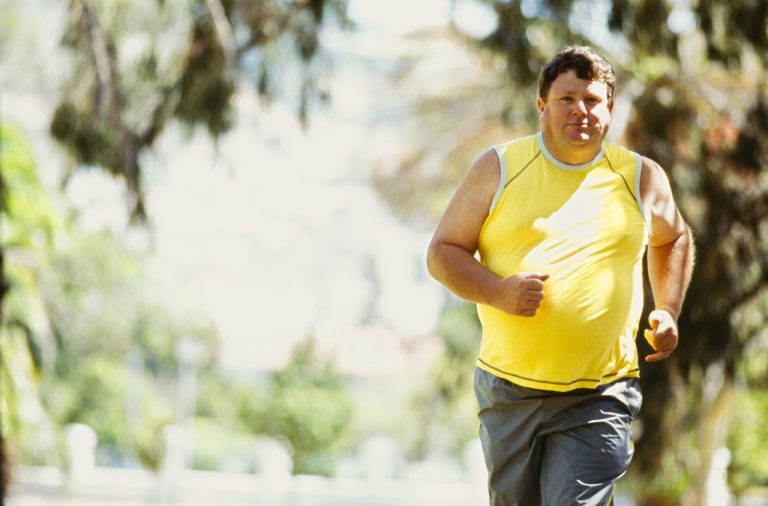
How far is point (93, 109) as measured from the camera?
682cm

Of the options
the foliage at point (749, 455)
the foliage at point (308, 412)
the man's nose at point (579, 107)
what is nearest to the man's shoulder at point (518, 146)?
the man's nose at point (579, 107)

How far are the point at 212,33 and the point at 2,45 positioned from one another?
12.3 meters

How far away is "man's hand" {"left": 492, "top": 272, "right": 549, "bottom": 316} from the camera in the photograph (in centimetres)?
267

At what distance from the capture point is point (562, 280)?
110 inches


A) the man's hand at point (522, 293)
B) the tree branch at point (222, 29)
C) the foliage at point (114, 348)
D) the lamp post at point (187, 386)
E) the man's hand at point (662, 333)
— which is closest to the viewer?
the man's hand at point (522, 293)

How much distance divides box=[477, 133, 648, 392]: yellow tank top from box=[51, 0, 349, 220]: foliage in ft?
16.9

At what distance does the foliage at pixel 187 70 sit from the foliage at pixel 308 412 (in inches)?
644

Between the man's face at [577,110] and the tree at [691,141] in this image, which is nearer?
the man's face at [577,110]

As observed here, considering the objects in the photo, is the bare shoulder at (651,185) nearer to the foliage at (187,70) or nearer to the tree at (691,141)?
the tree at (691,141)

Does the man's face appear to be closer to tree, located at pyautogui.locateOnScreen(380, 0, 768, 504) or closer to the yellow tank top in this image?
the yellow tank top

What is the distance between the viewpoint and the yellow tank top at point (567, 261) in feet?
9.19

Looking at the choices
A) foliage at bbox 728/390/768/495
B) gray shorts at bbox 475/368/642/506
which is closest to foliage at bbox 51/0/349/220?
gray shorts at bbox 475/368/642/506

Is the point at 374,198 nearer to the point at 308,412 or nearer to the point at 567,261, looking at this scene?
the point at 308,412

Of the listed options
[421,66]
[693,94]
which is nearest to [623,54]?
[693,94]
